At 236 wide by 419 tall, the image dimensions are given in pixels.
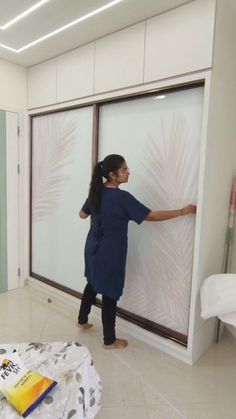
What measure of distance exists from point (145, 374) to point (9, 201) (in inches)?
86.7

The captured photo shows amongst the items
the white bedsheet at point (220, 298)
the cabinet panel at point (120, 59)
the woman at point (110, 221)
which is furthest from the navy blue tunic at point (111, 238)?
the cabinet panel at point (120, 59)

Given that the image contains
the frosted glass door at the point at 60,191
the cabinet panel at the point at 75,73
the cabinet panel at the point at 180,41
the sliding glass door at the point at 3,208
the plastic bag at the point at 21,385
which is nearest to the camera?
the plastic bag at the point at 21,385

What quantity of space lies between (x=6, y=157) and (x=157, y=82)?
71.9 inches

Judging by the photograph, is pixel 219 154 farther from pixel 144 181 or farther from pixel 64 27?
pixel 64 27

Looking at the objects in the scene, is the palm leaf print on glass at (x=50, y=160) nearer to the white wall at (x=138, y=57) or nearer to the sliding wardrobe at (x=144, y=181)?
the sliding wardrobe at (x=144, y=181)

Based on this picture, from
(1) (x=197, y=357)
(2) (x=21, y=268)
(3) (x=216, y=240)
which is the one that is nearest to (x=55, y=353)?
(1) (x=197, y=357)

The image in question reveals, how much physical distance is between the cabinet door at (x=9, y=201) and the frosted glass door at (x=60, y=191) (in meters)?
0.20

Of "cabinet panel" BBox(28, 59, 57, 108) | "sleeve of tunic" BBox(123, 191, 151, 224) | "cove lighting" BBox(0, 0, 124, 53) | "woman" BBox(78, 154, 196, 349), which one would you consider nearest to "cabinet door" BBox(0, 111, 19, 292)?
"cabinet panel" BBox(28, 59, 57, 108)

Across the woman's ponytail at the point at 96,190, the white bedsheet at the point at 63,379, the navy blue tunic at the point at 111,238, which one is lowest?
the white bedsheet at the point at 63,379

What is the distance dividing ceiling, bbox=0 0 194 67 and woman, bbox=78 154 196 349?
100 cm

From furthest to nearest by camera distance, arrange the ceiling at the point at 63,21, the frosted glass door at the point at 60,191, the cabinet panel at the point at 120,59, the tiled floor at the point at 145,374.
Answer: the frosted glass door at the point at 60,191 → the cabinet panel at the point at 120,59 → the ceiling at the point at 63,21 → the tiled floor at the point at 145,374

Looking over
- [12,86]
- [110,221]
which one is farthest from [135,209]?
[12,86]

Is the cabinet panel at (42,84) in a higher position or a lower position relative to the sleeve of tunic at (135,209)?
higher

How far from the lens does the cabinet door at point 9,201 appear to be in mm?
3123
